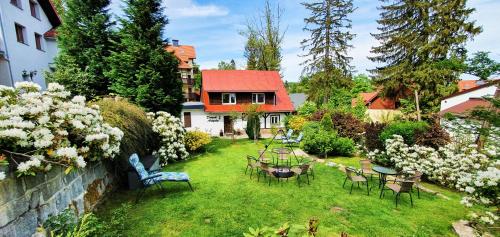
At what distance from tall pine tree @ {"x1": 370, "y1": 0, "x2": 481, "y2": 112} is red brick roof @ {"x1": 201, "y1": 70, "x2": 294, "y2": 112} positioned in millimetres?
9038

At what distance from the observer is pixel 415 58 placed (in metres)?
19.4

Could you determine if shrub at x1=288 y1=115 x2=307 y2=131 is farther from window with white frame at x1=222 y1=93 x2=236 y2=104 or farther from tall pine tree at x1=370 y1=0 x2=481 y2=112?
tall pine tree at x1=370 y1=0 x2=481 y2=112

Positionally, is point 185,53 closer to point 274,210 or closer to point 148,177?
point 148,177

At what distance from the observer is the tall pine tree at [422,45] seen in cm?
1717

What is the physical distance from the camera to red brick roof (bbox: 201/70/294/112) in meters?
21.3

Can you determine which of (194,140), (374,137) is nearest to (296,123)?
(374,137)

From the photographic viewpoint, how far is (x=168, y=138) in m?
10.4

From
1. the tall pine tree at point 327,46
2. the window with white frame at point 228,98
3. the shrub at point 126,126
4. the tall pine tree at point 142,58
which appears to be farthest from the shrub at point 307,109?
the shrub at point 126,126

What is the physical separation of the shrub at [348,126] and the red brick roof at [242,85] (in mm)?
8447

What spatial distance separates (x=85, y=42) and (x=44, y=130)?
502 inches

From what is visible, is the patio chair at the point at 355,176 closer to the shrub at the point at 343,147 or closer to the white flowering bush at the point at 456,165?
the white flowering bush at the point at 456,165

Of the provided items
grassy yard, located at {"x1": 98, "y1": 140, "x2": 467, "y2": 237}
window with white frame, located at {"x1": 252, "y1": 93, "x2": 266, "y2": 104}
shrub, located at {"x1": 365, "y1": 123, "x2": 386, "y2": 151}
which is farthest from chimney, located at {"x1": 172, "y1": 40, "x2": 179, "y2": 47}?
grassy yard, located at {"x1": 98, "y1": 140, "x2": 467, "y2": 237}

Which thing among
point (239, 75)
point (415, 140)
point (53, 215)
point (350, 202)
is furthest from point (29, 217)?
point (239, 75)

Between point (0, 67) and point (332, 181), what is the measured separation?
53.7 feet
